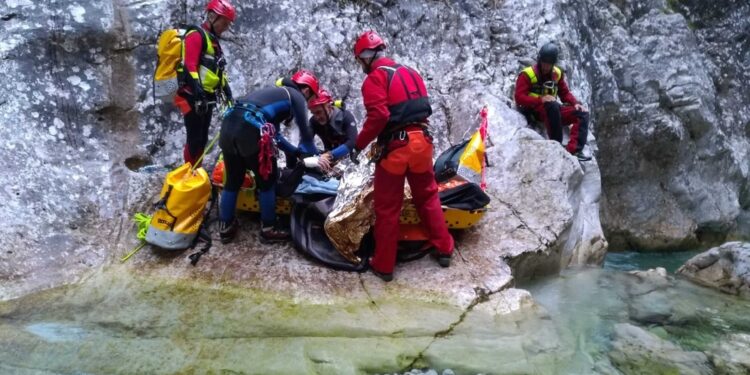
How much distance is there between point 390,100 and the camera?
4.54 metres

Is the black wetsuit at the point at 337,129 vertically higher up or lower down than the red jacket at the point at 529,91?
lower down

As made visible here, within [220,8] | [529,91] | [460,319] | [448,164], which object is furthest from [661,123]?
[220,8]

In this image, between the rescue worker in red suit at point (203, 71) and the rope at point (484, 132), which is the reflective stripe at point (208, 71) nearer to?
the rescue worker in red suit at point (203, 71)

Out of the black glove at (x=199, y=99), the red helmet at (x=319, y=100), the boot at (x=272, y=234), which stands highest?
the red helmet at (x=319, y=100)

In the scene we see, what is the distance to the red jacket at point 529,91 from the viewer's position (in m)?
6.93

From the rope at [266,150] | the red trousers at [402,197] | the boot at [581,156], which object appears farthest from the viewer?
the boot at [581,156]

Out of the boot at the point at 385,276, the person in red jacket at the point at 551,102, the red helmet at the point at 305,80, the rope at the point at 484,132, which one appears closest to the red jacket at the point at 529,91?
the person in red jacket at the point at 551,102

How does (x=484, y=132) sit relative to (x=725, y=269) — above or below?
above

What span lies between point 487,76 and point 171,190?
4546 millimetres

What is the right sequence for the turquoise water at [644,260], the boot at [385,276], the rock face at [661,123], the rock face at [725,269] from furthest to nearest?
the rock face at [661,123] < the turquoise water at [644,260] < the rock face at [725,269] < the boot at [385,276]

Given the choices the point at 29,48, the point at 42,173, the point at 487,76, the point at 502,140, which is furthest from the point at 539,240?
the point at 29,48

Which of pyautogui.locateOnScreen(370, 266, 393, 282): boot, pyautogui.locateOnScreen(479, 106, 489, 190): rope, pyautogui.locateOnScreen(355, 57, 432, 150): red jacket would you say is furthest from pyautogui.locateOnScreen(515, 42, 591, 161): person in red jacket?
pyautogui.locateOnScreen(370, 266, 393, 282): boot

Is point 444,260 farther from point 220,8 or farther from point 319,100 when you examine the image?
point 220,8

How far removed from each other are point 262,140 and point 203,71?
1045 mm
